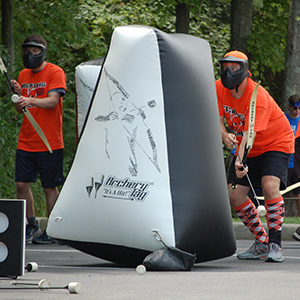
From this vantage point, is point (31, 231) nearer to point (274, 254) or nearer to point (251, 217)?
point (251, 217)

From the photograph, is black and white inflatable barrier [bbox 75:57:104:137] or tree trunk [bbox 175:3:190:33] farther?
tree trunk [bbox 175:3:190:33]

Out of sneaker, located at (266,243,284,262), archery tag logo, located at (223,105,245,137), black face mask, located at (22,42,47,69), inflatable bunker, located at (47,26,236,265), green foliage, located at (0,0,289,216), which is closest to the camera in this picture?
inflatable bunker, located at (47,26,236,265)

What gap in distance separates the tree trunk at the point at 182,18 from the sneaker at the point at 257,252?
294 inches

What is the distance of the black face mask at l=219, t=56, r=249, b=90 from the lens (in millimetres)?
5535

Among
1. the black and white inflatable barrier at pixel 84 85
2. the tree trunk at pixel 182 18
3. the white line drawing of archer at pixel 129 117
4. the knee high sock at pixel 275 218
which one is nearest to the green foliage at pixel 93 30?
the tree trunk at pixel 182 18

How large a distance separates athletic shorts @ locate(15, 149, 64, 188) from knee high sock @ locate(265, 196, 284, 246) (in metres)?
2.40

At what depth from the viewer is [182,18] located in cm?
1277

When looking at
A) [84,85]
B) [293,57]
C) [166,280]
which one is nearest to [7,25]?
[293,57]

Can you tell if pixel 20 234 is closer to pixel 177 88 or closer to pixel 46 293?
pixel 46 293

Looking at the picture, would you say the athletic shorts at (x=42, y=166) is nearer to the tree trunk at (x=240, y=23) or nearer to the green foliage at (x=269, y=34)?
the tree trunk at (x=240, y=23)

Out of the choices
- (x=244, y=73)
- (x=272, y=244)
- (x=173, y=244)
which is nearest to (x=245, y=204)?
(x=272, y=244)

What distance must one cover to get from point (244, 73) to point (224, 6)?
11.2 metres

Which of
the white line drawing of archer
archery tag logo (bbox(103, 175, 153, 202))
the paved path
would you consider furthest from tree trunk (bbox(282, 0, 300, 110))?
archery tag logo (bbox(103, 175, 153, 202))

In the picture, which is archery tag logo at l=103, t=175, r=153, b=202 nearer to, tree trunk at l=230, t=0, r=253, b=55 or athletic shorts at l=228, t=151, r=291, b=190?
athletic shorts at l=228, t=151, r=291, b=190
